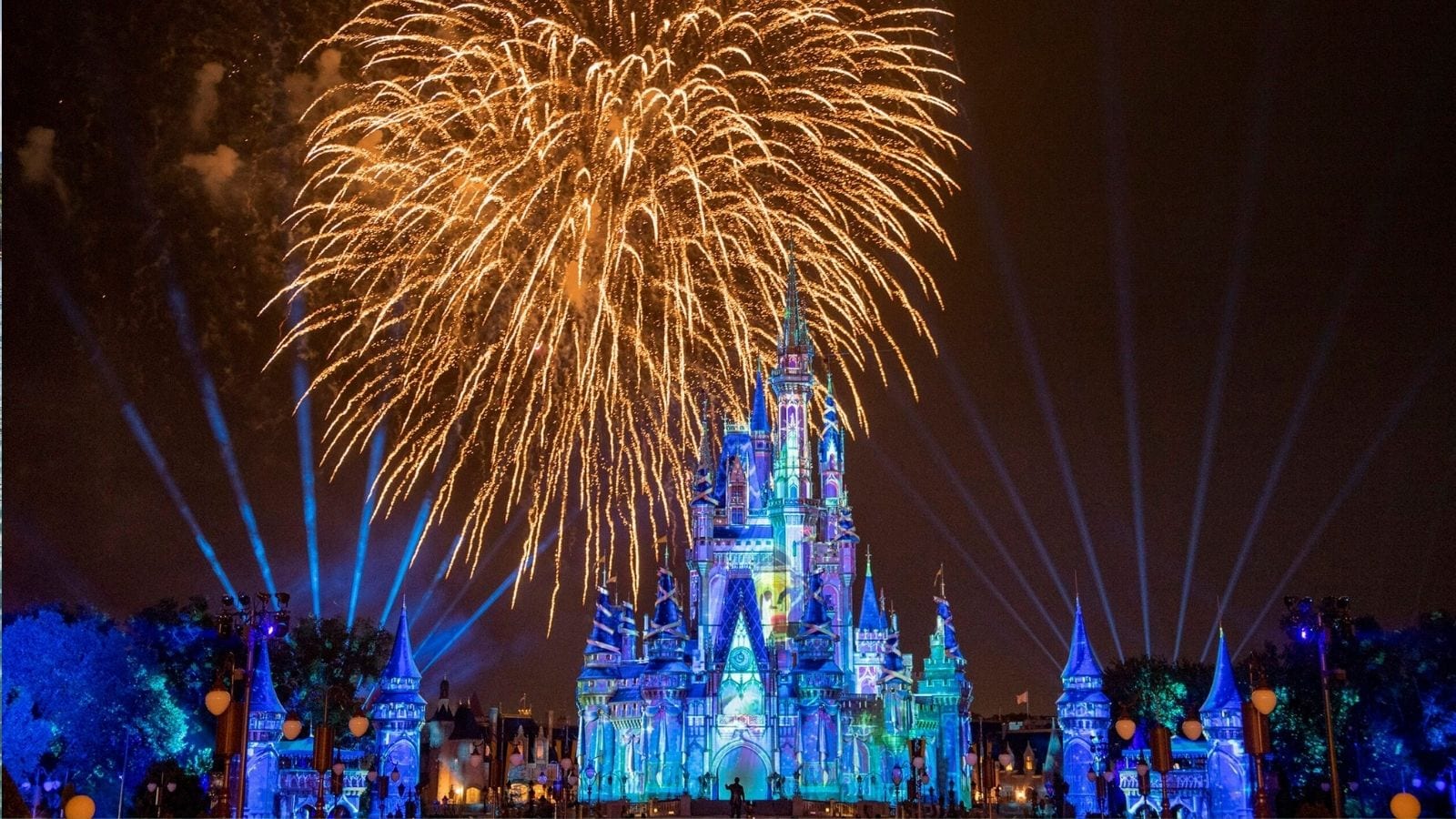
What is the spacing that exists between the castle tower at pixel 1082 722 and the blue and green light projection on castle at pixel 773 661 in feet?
22.1

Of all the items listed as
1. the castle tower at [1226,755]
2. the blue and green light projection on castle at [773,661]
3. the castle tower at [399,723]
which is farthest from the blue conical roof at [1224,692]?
the castle tower at [399,723]

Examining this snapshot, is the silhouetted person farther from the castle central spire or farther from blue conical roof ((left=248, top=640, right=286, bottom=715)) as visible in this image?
the castle central spire

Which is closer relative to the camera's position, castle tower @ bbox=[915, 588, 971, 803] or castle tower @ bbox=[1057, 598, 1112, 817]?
castle tower @ bbox=[1057, 598, 1112, 817]

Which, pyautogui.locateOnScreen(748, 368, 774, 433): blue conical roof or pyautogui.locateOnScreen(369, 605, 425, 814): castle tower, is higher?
pyautogui.locateOnScreen(748, 368, 774, 433): blue conical roof

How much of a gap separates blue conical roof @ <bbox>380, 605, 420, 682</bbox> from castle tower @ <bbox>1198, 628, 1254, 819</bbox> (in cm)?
3455

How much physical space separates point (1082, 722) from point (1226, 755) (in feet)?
37.3

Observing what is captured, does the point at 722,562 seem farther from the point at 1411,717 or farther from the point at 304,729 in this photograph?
the point at 1411,717

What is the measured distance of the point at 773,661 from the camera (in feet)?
228

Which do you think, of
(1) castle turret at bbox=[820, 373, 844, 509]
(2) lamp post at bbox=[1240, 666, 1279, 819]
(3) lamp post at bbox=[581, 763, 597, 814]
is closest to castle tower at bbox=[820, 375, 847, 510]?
(1) castle turret at bbox=[820, 373, 844, 509]

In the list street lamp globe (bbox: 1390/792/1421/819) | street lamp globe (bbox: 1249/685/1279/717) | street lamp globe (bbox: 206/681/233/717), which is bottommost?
street lamp globe (bbox: 1390/792/1421/819)

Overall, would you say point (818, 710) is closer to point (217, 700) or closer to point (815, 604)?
point (815, 604)

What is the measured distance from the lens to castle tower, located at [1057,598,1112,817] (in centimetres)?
6109

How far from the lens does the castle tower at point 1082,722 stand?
6109 cm

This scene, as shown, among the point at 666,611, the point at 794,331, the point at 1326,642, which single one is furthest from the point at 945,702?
the point at 1326,642
